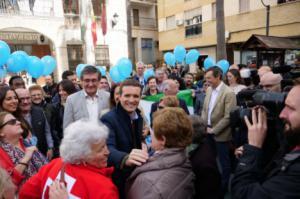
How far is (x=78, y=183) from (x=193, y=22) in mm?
21029

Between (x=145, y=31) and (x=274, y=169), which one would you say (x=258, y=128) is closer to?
(x=274, y=169)

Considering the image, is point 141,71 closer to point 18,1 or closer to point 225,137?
point 225,137

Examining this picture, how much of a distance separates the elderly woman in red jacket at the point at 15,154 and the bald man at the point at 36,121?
90 cm

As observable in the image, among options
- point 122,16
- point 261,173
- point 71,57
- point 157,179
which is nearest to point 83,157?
point 157,179

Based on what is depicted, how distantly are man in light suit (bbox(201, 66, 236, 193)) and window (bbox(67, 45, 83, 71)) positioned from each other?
14.9 m

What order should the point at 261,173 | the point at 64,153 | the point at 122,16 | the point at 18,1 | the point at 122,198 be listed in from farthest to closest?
the point at 122,16
the point at 18,1
the point at 122,198
the point at 64,153
the point at 261,173

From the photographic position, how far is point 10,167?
2.17 m

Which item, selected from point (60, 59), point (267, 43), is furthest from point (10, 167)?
point (60, 59)

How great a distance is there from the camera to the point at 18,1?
47.2 ft

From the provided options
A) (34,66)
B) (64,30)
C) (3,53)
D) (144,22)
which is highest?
(144,22)

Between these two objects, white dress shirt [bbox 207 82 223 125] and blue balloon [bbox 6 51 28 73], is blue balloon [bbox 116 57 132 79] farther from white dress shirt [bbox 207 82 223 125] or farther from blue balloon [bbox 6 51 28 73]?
white dress shirt [bbox 207 82 223 125]

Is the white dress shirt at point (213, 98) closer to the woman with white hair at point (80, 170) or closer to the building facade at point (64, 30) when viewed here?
the woman with white hair at point (80, 170)

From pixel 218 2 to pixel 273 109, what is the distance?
29.8 ft

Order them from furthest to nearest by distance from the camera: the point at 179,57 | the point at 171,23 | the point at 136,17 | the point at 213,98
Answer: the point at 136,17 < the point at 171,23 < the point at 179,57 < the point at 213,98
